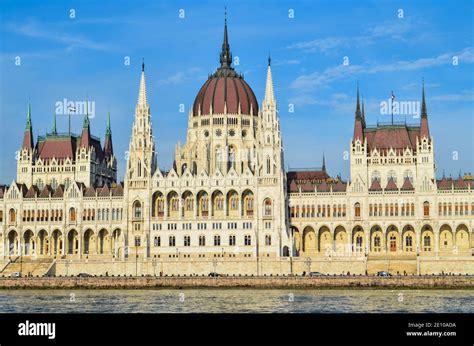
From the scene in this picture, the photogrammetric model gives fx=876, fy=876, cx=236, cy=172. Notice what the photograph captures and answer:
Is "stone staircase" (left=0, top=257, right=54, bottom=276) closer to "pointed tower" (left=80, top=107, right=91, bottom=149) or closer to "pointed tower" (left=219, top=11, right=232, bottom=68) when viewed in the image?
"pointed tower" (left=80, top=107, right=91, bottom=149)

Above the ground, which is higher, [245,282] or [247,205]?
[247,205]

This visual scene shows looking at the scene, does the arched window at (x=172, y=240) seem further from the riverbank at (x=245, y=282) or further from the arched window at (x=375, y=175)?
the arched window at (x=375, y=175)

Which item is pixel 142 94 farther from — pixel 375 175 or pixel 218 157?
pixel 375 175

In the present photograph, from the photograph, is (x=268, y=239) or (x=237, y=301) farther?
(x=268, y=239)

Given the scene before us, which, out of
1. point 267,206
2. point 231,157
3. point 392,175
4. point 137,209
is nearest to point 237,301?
point 267,206
